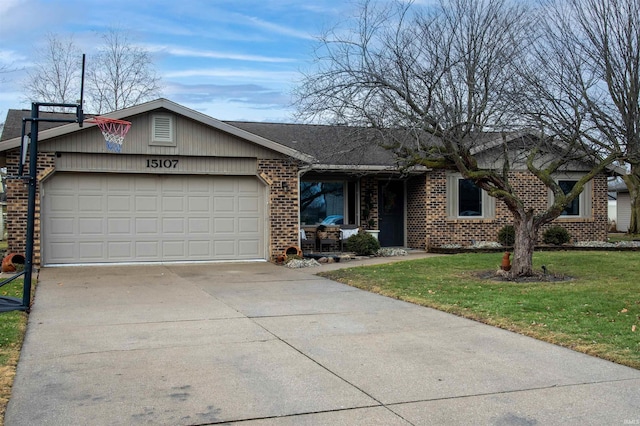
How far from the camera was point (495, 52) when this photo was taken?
12320 millimetres

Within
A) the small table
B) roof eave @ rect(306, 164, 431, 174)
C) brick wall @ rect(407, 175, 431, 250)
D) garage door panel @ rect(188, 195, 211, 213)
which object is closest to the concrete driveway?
garage door panel @ rect(188, 195, 211, 213)

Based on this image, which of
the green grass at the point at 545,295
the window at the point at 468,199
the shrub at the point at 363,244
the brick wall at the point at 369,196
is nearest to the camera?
the green grass at the point at 545,295

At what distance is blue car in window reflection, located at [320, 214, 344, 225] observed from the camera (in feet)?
63.2

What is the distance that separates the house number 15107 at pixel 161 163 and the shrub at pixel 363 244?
538cm

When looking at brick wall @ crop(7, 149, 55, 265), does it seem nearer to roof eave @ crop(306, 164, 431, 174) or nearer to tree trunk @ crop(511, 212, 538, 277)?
roof eave @ crop(306, 164, 431, 174)

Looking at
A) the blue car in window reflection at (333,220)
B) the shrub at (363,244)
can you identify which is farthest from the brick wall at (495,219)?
the blue car in window reflection at (333,220)

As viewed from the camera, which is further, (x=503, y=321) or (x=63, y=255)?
(x=63, y=255)

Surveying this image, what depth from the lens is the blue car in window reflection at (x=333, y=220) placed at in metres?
19.2

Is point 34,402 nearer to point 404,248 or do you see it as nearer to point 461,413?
point 461,413

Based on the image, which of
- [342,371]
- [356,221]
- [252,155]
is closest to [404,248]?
[356,221]

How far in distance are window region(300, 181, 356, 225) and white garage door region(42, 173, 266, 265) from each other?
2.63 m

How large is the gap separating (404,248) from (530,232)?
298 inches

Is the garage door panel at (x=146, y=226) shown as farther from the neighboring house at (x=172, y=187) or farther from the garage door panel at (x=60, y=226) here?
the garage door panel at (x=60, y=226)

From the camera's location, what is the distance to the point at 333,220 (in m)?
19.3
